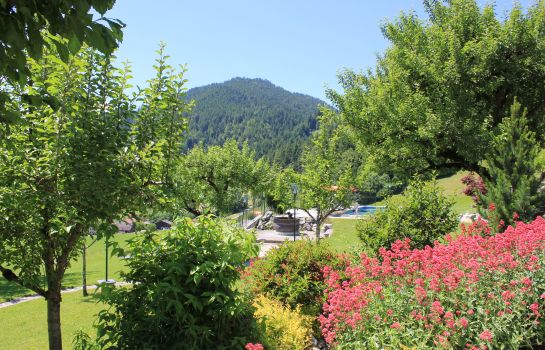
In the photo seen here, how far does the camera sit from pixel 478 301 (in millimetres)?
4148

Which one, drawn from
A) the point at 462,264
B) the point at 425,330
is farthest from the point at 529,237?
the point at 425,330

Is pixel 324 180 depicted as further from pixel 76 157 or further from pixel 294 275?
pixel 76 157

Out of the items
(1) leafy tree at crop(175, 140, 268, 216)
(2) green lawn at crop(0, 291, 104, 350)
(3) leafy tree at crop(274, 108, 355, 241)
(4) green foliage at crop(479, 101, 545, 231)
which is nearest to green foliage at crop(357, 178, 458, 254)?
(4) green foliage at crop(479, 101, 545, 231)

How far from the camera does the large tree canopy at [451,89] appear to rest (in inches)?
495

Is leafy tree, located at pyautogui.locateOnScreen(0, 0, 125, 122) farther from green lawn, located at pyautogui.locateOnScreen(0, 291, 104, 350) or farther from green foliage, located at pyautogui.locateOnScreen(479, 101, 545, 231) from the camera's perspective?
green foliage, located at pyautogui.locateOnScreen(479, 101, 545, 231)

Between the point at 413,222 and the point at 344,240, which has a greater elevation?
the point at 413,222

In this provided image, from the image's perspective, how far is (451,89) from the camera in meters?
13.0

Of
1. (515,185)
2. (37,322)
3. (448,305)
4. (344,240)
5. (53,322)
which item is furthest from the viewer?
(344,240)

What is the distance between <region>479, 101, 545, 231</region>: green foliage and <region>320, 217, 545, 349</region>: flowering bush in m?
4.73

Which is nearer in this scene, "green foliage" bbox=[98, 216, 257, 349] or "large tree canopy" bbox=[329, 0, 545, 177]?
"green foliage" bbox=[98, 216, 257, 349]

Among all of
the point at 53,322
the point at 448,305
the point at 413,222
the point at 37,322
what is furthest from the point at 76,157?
the point at 37,322

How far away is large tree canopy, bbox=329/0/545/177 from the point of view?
12562 mm

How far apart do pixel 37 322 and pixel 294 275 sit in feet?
34.8

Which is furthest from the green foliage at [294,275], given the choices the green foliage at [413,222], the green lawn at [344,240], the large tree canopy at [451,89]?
the large tree canopy at [451,89]
